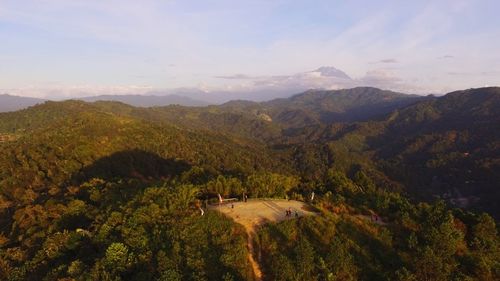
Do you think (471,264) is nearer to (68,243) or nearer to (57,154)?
(68,243)

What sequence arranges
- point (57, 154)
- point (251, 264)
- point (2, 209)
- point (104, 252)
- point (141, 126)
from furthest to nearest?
point (141, 126) < point (57, 154) < point (2, 209) < point (104, 252) < point (251, 264)

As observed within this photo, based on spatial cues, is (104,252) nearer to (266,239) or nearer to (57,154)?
(266,239)

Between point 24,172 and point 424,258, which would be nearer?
point 424,258

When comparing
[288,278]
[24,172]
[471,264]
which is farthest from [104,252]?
[24,172]

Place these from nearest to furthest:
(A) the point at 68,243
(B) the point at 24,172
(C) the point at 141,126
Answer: (A) the point at 68,243
(B) the point at 24,172
(C) the point at 141,126

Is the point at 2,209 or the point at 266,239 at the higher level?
the point at 266,239

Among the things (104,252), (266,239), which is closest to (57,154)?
(104,252)

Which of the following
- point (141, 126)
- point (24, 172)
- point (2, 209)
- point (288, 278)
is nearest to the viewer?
point (288, 278)
